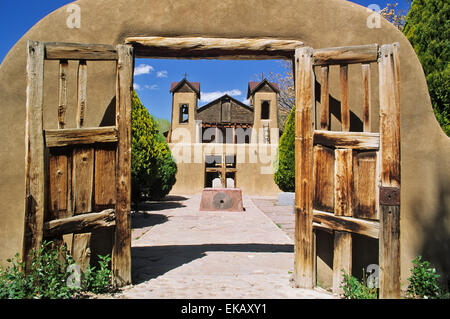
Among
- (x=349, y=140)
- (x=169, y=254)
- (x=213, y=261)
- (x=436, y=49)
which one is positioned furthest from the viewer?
(x=436, y=49)

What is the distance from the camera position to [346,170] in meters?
3.62

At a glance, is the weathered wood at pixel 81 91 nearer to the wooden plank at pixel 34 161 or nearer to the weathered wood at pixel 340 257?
the wooden plank at pixel 34 161

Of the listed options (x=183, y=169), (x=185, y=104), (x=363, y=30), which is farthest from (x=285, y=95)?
(x=363, y=30)

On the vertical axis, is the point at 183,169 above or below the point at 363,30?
below

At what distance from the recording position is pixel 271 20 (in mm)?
4184

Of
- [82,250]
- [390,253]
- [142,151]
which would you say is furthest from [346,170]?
[142,151]

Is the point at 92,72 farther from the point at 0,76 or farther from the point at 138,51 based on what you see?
the point at 0,76

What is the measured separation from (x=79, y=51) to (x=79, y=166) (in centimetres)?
129

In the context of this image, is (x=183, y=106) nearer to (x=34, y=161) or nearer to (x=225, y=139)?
(x=225, y=139)

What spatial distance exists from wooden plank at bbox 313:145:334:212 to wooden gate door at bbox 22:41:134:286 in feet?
7.28

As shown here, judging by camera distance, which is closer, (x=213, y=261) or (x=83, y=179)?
(x=83, y=179)

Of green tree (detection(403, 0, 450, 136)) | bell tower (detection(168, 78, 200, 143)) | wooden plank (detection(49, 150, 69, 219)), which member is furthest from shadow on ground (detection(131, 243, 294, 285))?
bell tower (detection(168, 78, 200, 143))

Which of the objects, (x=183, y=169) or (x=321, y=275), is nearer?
(x=321, y=275)

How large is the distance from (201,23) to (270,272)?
3.58 m
